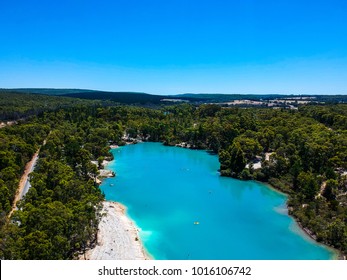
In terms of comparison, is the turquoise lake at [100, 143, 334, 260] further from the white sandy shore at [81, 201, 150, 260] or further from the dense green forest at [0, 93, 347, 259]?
the dense green forest at [0, 93, 347, 259]

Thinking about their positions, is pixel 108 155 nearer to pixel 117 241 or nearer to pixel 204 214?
pixel 204 214

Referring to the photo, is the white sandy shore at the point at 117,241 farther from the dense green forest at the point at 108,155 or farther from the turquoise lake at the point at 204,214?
the dense green forest at the point at 108,155

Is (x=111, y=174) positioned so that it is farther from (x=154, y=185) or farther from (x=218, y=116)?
(x=218, y=116)

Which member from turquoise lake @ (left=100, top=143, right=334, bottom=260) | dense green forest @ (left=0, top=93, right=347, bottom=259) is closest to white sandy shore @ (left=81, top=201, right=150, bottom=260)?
turquoise lake @ (left=100, top=143, right=334, bottom=260)

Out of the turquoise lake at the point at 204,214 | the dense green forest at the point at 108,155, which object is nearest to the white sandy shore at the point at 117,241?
the turquoise lake at the point at 204,214

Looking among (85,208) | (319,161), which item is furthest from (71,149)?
(319,161)

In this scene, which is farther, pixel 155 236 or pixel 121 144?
pixel 121 144

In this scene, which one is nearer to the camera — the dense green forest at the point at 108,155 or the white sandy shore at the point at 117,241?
the dense green forest at the point at 108,155
